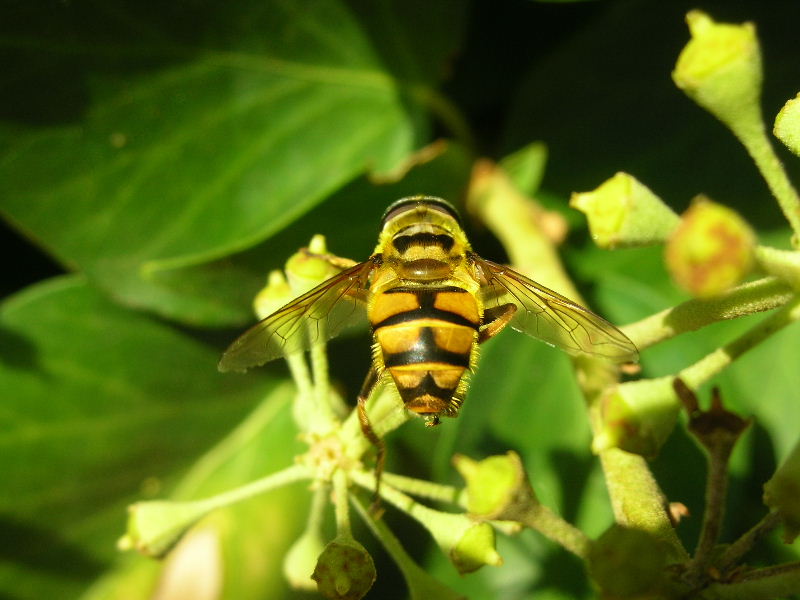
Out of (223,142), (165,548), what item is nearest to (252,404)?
(223,142)

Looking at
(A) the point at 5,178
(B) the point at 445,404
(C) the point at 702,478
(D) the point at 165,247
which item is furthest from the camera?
(D) the point at 165,247

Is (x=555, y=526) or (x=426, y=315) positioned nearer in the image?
(x=555, y=526)

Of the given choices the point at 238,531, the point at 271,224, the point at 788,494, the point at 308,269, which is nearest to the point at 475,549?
the point at 788,494

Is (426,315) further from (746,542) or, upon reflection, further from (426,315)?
(746,542)

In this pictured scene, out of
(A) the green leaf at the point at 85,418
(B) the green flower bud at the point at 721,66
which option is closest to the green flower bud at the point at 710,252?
(B) the green flower bud at the point at 721,66

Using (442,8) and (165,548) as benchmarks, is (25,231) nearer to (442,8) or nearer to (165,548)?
(165,548)

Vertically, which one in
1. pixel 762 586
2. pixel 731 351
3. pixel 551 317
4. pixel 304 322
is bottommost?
pixel 762 586

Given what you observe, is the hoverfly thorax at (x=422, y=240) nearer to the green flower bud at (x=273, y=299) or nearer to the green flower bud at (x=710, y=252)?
the green flower bud at (x=273, y=299)
